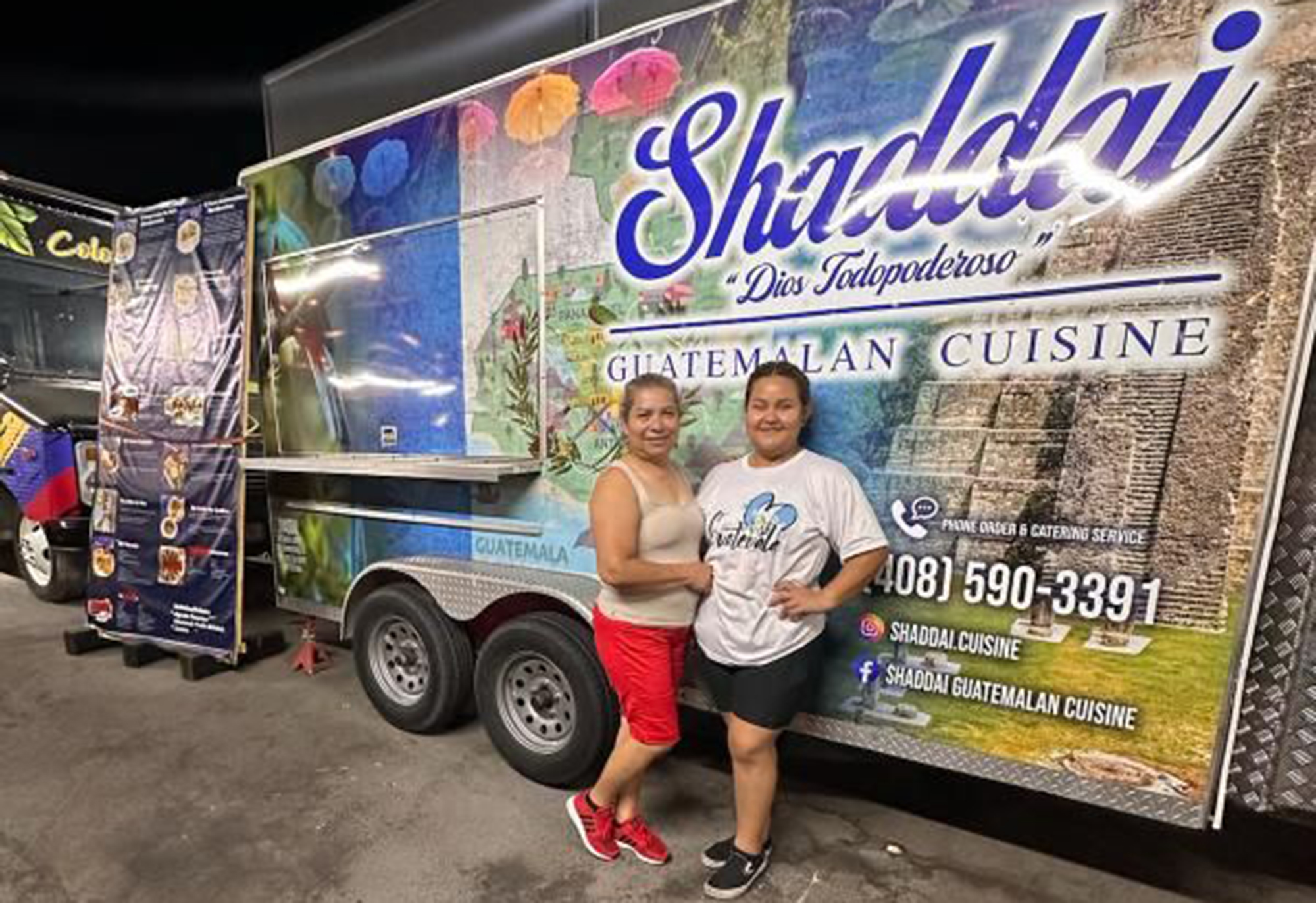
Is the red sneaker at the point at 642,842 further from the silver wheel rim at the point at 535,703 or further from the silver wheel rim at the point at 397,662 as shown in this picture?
the silver wheel rim at the point at 397,662

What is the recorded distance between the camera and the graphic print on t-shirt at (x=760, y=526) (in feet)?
6.56

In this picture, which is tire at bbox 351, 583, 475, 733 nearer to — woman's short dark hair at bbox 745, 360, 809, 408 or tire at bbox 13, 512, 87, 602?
woman's short dark hair at bbox 745, 360, 809, 408

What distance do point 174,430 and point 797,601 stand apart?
155 inches

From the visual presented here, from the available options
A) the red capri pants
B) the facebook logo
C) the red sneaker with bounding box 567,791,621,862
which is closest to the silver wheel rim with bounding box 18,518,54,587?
the red sneaker with bounding box 567,791,621,862

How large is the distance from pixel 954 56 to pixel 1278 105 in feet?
2.60

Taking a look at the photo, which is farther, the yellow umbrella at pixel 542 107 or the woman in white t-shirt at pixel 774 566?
the yellow umbrella at pixel 542 107

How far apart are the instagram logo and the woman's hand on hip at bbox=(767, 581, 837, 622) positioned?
13.4 inches

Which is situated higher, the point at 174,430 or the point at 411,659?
the point at 174,430

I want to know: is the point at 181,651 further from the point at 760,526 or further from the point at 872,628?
the point at 872,628

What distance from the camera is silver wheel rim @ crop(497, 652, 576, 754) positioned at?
108 inches

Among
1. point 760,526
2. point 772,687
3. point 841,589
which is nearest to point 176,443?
point 760,526

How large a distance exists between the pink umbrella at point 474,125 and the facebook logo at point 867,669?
256 centimetres

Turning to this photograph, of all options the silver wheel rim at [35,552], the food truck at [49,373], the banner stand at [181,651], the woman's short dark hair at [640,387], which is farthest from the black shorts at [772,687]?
the silver wheel rim at [35,552]

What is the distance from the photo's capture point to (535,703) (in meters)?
2.84
